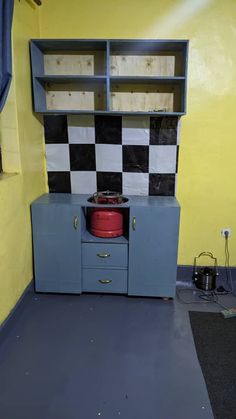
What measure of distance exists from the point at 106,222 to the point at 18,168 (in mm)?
734

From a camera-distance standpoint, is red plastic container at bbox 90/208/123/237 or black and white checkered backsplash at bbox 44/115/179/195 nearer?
red plastic container at bbox 90/208/123/237

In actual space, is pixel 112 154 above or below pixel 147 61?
below

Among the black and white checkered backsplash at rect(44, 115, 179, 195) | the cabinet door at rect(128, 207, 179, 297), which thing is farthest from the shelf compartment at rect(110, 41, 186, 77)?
the cabinet door at rect(128, 207, 179, 297)

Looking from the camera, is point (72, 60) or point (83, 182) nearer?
point (72, 60)

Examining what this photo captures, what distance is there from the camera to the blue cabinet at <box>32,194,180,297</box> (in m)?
2.20

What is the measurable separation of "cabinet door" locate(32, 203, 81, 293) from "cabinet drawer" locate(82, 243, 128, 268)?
60 mm

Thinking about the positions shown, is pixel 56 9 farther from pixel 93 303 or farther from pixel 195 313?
pixel 195 313

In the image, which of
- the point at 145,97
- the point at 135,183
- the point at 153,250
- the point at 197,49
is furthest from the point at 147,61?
the point at 153,250

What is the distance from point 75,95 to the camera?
240 cm

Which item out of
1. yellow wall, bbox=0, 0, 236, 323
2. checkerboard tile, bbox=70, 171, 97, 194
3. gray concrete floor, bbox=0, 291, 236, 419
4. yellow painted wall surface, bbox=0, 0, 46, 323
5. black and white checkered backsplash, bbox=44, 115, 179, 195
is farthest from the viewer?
checkerboard tile, bbox=70, 171, 97, 194

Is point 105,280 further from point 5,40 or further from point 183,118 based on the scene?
point 5,40

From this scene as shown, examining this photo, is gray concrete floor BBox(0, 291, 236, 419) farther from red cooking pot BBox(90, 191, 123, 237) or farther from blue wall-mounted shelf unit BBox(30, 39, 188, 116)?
blue wall-mounted shelf unit BBox(30, 39, 188, 116)

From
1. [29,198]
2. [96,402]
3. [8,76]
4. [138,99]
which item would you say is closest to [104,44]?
[138,99]

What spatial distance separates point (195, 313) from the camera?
2.18 m
